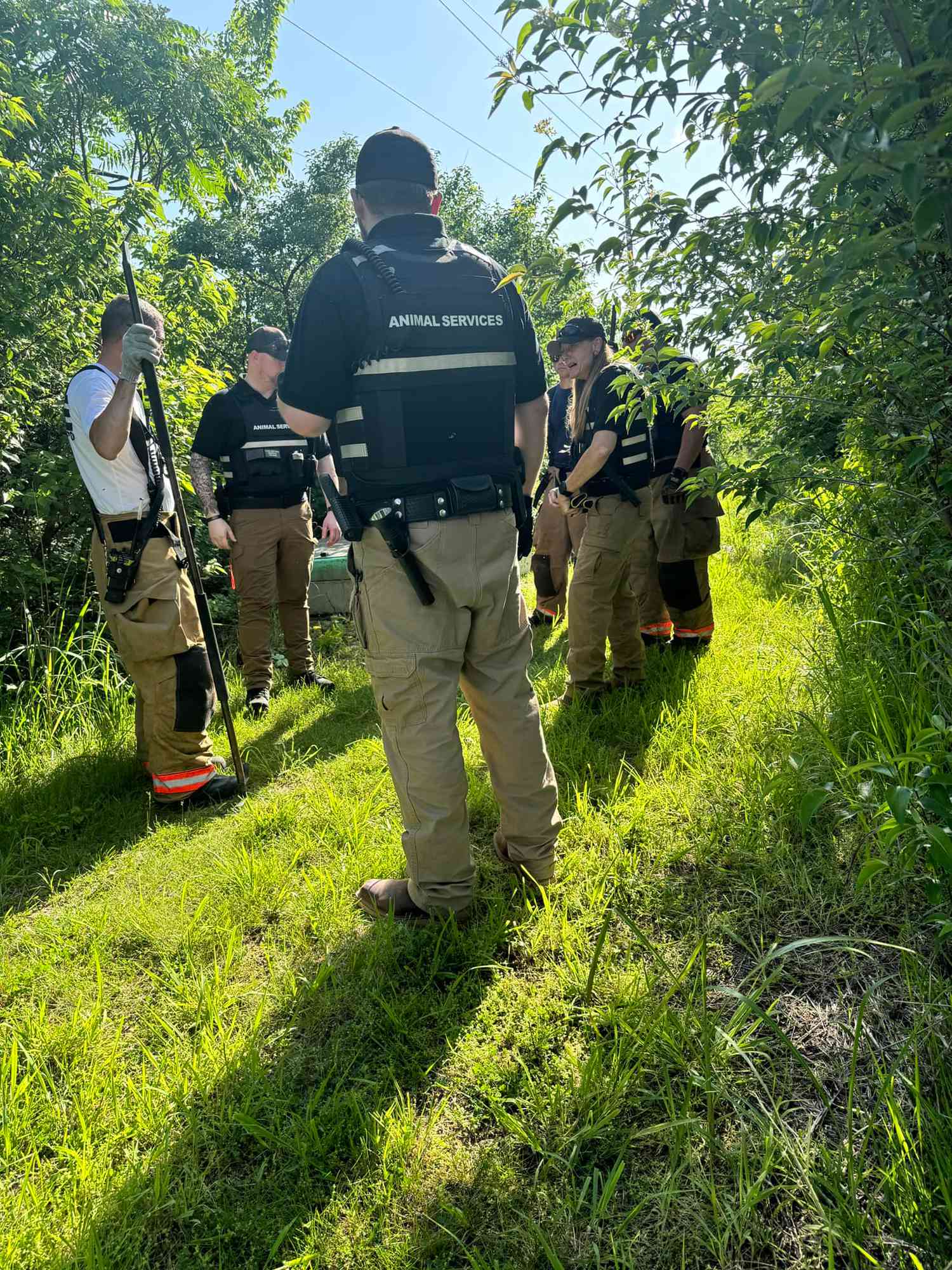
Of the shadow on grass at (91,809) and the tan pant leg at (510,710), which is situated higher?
the tan pant leg at (510,710)

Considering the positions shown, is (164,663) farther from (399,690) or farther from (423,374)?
(423,374)

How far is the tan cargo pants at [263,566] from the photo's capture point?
464 centimetres

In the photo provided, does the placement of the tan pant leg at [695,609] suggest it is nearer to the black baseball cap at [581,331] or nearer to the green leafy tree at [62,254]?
the black baseball cap at [581,331]

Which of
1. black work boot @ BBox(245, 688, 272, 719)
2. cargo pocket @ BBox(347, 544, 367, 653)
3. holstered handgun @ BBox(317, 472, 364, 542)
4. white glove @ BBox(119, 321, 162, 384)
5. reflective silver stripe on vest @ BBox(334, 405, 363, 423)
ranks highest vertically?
white glove @ BBox(119, 321, 162, 384)

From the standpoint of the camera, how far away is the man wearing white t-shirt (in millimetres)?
3135

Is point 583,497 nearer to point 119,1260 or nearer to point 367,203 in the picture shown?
point 367,203

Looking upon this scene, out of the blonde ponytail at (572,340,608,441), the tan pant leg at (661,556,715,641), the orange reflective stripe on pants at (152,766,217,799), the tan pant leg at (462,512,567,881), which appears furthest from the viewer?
the tan pant leg at (661,556,715,641)

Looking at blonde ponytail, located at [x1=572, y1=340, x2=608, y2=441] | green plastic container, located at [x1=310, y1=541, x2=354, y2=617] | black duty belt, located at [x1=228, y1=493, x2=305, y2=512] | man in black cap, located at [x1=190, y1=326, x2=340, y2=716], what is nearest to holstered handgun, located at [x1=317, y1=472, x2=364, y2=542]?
blonde ponytail, located at [x1=572, y1=340, x2=608, y2=441]

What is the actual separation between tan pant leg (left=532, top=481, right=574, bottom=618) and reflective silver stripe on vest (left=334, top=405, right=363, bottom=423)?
3.74m

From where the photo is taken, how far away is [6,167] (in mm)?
3793

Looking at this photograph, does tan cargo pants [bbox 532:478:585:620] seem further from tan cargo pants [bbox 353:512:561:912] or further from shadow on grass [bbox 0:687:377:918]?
tan cargo pants [bbox 353:512:561:912]

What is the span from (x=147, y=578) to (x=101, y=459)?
21.6 inches

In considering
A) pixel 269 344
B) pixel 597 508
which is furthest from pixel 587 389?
pixel 269 344

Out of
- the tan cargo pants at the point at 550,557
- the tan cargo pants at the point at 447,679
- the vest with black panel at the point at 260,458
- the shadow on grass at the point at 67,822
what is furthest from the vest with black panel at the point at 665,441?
the shadow on grass at the point at 67,822
